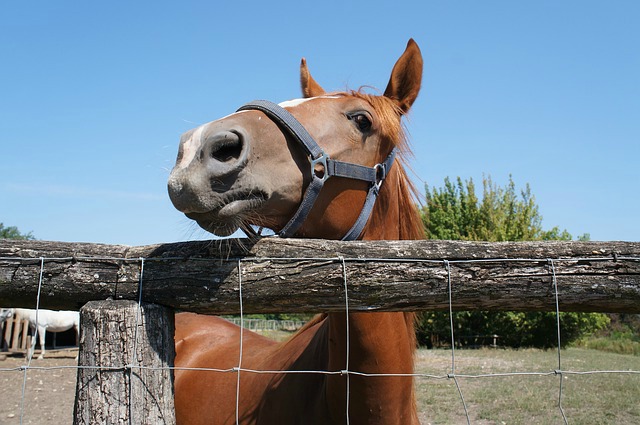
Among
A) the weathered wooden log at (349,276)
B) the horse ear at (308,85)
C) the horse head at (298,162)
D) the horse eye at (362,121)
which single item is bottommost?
the weathered wooden log at (349,276)

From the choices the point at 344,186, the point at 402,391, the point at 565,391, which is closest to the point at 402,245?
the point at 344,186

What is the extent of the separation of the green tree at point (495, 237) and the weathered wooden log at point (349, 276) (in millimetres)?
18627

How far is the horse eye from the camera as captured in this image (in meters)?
2.40

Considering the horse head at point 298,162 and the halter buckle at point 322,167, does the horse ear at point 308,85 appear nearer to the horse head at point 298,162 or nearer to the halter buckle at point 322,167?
the horse head at point 298,162

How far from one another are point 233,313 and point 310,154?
0.72m

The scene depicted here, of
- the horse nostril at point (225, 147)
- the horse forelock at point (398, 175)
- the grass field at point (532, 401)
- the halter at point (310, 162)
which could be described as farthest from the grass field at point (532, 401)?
the horse nostril at point (225, 147)

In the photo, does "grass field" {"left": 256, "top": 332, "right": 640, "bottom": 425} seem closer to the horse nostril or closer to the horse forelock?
the horse forelock

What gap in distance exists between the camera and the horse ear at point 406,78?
2.63 m

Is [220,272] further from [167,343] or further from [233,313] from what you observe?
[167,343]

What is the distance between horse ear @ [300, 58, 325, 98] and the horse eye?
863 millimetres

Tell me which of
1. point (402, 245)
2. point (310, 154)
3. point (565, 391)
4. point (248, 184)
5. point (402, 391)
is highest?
point (310, 154)

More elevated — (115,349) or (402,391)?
(115,349)

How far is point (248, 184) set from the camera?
1.92 metres

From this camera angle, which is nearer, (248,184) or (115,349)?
(115,349)
